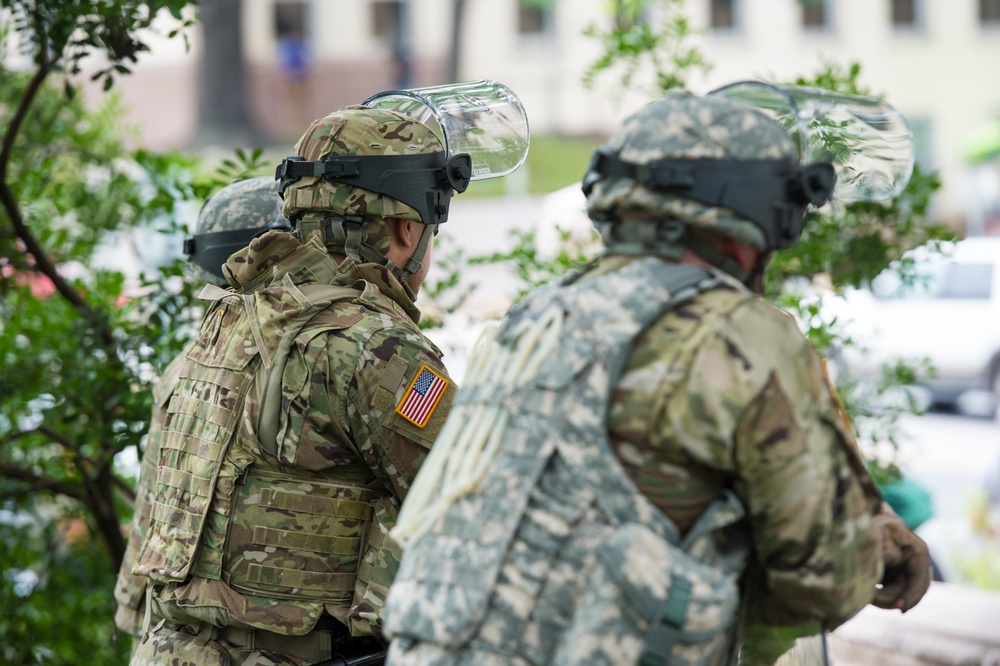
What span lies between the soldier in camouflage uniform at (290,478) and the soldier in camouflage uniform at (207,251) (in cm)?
61

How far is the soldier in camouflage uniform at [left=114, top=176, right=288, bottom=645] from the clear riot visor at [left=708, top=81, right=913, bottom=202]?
5.53 feet

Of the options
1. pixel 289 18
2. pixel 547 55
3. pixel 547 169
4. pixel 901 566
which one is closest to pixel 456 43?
pixel 547 55

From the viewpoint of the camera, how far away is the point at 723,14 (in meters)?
26.1

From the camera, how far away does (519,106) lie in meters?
3.65

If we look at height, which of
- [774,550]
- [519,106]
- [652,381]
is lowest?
[774,550]

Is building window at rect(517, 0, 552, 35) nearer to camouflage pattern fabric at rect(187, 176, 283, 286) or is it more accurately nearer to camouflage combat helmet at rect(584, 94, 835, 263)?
camouflage pattern fabric at rect(187, 176, 283, 286)

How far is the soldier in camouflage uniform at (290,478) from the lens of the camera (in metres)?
2.87

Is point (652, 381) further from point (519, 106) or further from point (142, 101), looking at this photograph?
point (142, 101)

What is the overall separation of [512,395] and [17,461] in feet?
13.2

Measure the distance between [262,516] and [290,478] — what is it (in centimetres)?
11

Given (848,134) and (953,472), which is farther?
(953,472)

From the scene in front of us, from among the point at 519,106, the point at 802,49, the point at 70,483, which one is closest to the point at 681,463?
the point at 519,106

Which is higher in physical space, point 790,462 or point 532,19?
point 532,19

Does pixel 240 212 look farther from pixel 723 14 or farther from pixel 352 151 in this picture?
pixel 723 14
